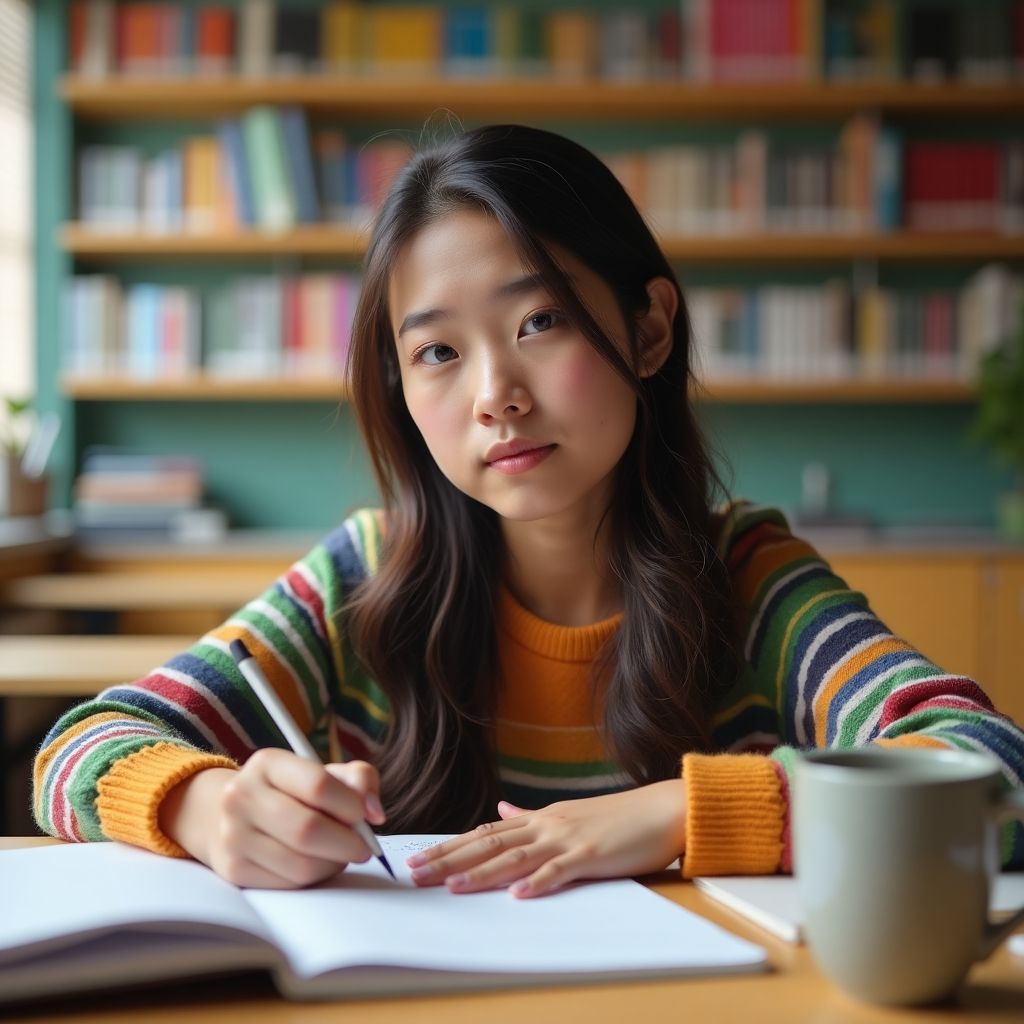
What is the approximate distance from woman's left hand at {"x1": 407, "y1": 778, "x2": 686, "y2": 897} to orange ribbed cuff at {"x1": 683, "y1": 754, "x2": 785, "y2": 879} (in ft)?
0.04

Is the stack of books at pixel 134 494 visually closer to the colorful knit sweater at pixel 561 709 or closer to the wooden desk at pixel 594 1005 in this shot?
the colorful knit sweater at pixel 561 709

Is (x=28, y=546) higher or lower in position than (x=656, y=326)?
lower

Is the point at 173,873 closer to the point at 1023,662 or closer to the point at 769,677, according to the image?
the point at 769,677

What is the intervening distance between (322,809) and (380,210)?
71cm

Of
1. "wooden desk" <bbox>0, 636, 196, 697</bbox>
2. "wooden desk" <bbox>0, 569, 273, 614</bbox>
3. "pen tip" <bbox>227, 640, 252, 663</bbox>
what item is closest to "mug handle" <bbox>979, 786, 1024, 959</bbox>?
"pen tip" <bbox>227, 640, 252, 663</bbox>

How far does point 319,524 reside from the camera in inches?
163

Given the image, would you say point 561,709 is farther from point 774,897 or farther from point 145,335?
point 145,335

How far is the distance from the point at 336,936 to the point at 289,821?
123 millimetres

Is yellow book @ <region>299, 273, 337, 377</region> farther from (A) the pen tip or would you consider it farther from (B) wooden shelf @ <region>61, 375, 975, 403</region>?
(A) the pen tip

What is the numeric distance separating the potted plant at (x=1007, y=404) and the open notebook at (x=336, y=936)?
3.09m

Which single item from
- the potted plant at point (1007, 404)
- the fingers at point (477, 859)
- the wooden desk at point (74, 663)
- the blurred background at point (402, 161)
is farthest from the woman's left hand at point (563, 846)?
the potted plant at point (1007, 404)

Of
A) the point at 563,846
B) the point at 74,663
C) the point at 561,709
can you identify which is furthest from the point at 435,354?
the point at 74,663

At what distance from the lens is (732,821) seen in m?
0.85

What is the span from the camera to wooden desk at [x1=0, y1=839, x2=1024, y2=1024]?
0.59 m
